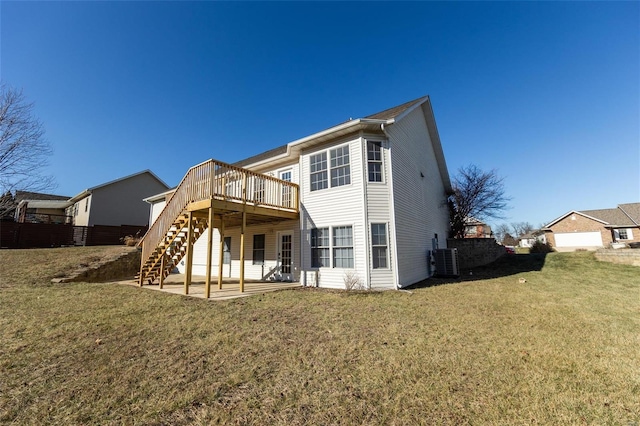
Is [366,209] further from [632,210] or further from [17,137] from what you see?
[632,210]

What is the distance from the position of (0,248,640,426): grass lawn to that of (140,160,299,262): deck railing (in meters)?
3.33

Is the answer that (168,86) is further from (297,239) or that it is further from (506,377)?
(506,377)

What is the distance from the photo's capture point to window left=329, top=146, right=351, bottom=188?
33.3 ft

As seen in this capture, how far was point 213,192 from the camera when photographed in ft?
26.2

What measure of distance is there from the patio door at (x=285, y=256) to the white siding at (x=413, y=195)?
4730mm

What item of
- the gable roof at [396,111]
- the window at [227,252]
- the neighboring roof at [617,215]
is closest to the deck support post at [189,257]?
the window at [227,252]

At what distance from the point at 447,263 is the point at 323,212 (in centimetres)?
712

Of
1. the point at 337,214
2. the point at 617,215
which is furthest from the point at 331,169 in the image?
the point at 617,215

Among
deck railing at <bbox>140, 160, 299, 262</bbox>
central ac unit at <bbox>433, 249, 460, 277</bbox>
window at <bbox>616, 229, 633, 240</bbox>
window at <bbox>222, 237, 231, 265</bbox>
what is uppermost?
deck railing at <bbox>140, 160, 299, 262</bbox>

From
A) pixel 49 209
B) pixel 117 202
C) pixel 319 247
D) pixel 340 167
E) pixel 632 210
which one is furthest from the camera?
pixel 632 210

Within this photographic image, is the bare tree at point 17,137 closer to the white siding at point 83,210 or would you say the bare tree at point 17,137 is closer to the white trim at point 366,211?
the white siding at point 83,210

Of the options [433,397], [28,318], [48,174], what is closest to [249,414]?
[433,397]

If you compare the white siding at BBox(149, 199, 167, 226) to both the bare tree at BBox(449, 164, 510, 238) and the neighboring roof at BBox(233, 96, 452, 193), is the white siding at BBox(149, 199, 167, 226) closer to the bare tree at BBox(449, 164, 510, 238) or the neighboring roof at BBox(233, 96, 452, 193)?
the neighboring roof at BBox(233, 96, 452, 193)

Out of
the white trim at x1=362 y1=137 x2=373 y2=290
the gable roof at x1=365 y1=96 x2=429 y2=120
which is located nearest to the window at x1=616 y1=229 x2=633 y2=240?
the gable roof at x1=365 y1=96 x2=429 y2=120
